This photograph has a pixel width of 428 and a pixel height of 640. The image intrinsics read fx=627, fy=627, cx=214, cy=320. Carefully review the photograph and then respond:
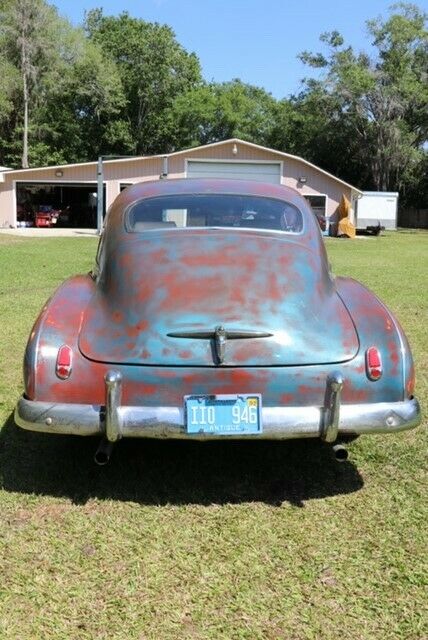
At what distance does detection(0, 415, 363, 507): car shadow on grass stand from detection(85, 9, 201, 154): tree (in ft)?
169

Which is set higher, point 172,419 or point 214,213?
point 214,213

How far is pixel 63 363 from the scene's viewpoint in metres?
3.18

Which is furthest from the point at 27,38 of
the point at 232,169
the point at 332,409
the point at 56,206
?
the point at 332,409

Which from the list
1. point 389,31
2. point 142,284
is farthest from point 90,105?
point 142,284

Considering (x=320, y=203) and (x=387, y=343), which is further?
Answer: (x=320, y=203)

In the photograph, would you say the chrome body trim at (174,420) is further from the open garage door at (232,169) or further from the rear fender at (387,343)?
A: the open garage door at (232,169)

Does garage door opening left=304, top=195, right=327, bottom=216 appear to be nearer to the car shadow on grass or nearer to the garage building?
the garage building

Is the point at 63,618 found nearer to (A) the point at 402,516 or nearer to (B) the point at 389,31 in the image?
(A) the point at 402,516

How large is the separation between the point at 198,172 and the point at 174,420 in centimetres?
3031

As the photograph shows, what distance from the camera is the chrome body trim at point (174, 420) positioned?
120 inches

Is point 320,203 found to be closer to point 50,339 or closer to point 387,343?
point 387,343

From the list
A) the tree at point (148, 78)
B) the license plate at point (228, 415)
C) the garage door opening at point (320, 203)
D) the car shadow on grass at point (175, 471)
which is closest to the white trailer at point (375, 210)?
the garage door opening at point (320, 203)

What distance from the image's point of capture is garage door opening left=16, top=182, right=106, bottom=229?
3456 centimetres

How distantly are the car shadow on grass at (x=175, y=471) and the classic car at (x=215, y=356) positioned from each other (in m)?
0.36
